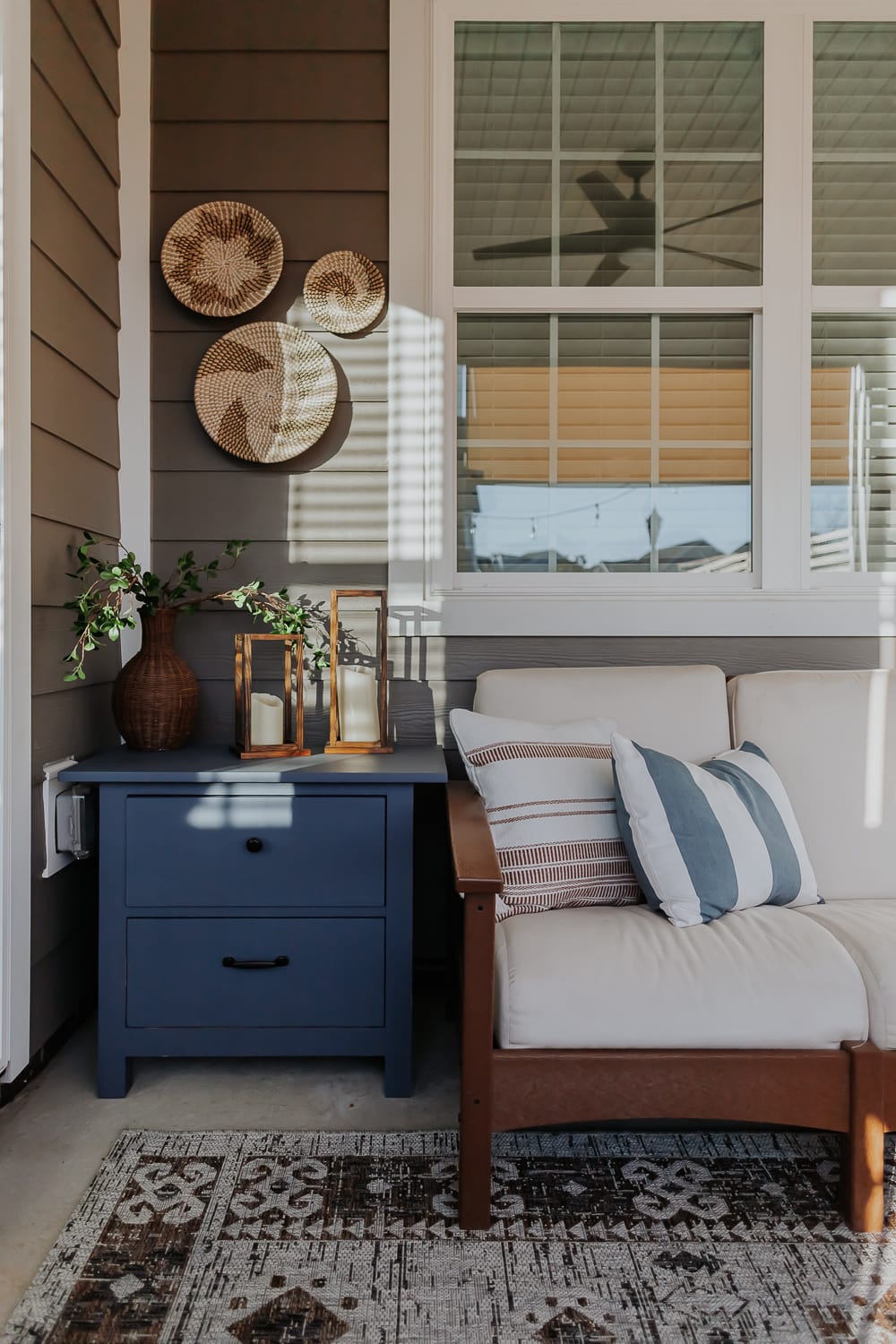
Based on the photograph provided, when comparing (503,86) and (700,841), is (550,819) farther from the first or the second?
(503,86)

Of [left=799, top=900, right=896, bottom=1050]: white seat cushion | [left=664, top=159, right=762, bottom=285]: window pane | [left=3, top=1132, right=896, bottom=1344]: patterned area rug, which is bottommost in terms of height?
[left=3, top=1132, right=896, bottom=1344]: patterned area rug

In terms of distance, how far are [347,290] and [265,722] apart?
3.89 feet

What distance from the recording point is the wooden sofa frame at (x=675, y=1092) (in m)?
1.63

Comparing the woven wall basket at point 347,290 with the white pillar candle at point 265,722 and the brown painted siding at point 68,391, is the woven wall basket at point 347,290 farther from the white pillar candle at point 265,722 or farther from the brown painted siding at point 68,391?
the white pillar candle at point 265,722

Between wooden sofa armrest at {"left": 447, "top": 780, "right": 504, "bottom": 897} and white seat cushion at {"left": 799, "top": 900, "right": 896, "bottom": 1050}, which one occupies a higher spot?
wooden sofa armrest at {"left": 447, "top": 780, "right": 504, "bottom": 897}

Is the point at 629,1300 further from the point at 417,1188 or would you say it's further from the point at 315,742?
the point at 315,742

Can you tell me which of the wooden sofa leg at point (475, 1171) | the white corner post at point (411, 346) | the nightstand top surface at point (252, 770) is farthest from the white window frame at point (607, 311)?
the wooden sofa leg at point (475, 1171)

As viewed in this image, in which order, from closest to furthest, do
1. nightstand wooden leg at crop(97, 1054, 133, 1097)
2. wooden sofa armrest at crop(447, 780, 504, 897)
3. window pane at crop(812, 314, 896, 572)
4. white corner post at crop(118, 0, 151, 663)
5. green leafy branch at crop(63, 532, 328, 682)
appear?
wooden sofa armrest at crop(447, 780, 504, 897)
nightstand wooden leg at crop(97, 1054, 133, 1097)
green leafy branch at crop(63, 532, 328, 682)
white corner post at crop(118, 0, 151, 663)
window pane at crop(812, 314, 896, 572)

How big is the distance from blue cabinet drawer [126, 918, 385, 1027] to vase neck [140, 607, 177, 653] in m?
0.65

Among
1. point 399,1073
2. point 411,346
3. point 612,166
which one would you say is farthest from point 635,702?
point 612,166

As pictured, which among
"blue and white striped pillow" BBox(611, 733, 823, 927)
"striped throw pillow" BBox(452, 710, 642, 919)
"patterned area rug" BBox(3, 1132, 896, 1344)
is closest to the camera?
"patterned area rug" BBox(3, 1132, 896, 1344)

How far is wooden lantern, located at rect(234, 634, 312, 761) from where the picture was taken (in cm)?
229

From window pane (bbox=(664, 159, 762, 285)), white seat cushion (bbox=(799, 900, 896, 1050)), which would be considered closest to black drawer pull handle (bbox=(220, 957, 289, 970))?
white seat cushion (bbox=(799, 900, 896, 1050))

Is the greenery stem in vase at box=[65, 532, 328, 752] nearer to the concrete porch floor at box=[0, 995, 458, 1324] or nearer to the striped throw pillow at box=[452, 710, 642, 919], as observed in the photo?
the striped throw pillow at box=[452, 710, 642, 919]
